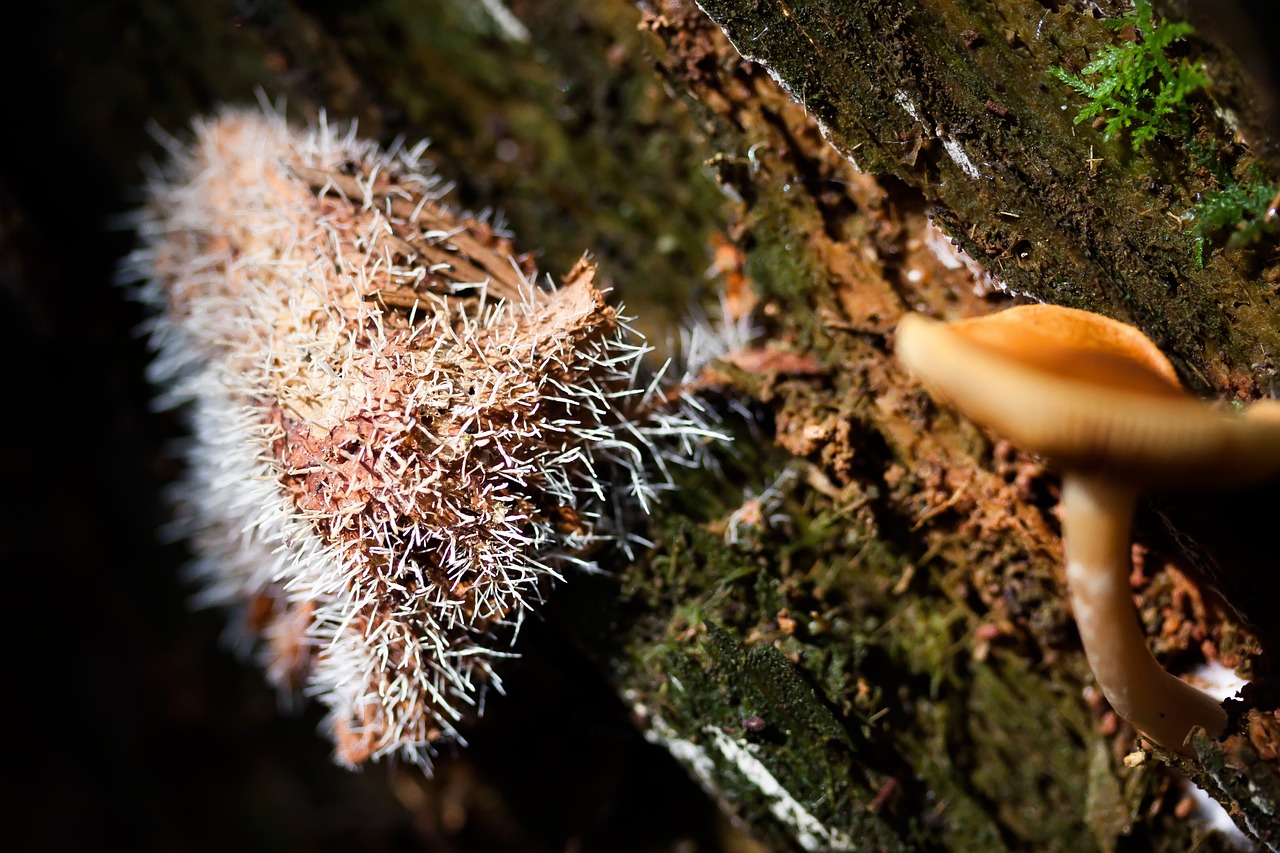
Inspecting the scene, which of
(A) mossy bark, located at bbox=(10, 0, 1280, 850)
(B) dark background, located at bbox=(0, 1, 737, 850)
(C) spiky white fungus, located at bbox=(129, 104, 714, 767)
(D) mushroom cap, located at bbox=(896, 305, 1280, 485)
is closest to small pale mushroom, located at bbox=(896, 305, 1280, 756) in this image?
(D) mushroom cap, located at bbox=(896, 305, 1280, 485)

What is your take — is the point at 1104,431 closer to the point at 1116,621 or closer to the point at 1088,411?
the point at 1088,411

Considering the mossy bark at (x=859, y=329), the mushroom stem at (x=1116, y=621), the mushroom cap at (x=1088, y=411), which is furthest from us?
the mossy bark at (x=859, y=329)

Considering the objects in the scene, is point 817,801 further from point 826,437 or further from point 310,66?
point 310,66

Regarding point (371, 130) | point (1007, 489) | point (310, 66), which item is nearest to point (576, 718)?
point (1007, 489)

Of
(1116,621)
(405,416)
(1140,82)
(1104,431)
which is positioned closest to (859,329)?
(1140,82)

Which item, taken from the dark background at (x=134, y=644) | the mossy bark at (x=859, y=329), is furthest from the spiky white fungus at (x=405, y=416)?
the dark background at (x=134, y=644)

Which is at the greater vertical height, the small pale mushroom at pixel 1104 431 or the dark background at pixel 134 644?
the small pale mushroom at pixel 1104 431

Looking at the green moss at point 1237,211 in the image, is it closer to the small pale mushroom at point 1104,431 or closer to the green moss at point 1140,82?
the green moss at point 1140,82
